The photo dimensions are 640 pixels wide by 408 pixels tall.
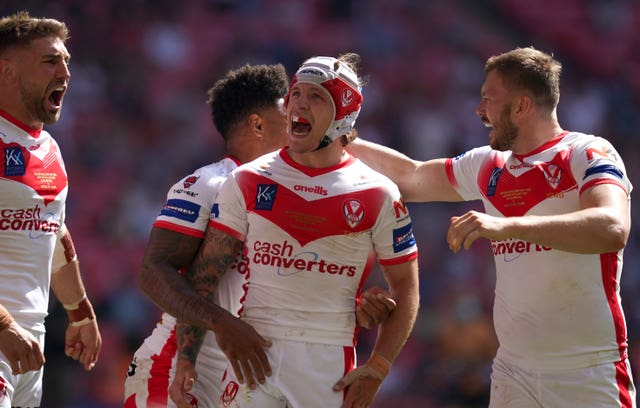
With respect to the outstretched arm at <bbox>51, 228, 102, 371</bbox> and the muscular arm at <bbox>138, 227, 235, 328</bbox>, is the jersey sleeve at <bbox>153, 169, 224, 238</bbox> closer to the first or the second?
the muscular arm at <bbox>138, 227, 235, 328</bbox>

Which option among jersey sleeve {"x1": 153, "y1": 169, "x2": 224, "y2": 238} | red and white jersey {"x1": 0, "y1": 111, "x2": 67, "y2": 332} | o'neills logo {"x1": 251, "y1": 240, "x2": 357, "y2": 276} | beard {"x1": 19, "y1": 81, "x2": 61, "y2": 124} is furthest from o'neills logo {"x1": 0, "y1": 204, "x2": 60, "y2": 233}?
o'neills logo {"x1": 251, "y1": 240, "x2": 357, "y2": 276}

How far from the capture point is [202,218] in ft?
17.4

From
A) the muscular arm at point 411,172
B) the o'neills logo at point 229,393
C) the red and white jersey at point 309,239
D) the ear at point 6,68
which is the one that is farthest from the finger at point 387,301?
the ear at point 6,68

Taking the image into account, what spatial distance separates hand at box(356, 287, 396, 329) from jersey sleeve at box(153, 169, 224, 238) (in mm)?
924

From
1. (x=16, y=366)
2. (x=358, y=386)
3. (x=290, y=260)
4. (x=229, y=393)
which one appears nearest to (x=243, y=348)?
(x=229, y=393)

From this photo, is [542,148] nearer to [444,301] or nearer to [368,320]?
[368,320]

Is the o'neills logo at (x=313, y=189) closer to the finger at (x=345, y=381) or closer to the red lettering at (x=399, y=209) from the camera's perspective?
the red lettering at (x=399, y=209)

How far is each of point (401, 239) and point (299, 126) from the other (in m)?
0.75

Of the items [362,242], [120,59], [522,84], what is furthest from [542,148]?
[120,59]

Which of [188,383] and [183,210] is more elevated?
[183,210]

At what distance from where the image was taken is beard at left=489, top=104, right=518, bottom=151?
5.76 m

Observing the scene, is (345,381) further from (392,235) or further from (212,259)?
(212,259)

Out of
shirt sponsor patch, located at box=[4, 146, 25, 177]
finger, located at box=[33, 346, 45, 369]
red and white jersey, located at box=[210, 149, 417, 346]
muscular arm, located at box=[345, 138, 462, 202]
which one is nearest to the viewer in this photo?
red and white jersey, located at box=[210, 149, 417, 346]

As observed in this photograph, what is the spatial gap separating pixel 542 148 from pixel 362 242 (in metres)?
1.33
